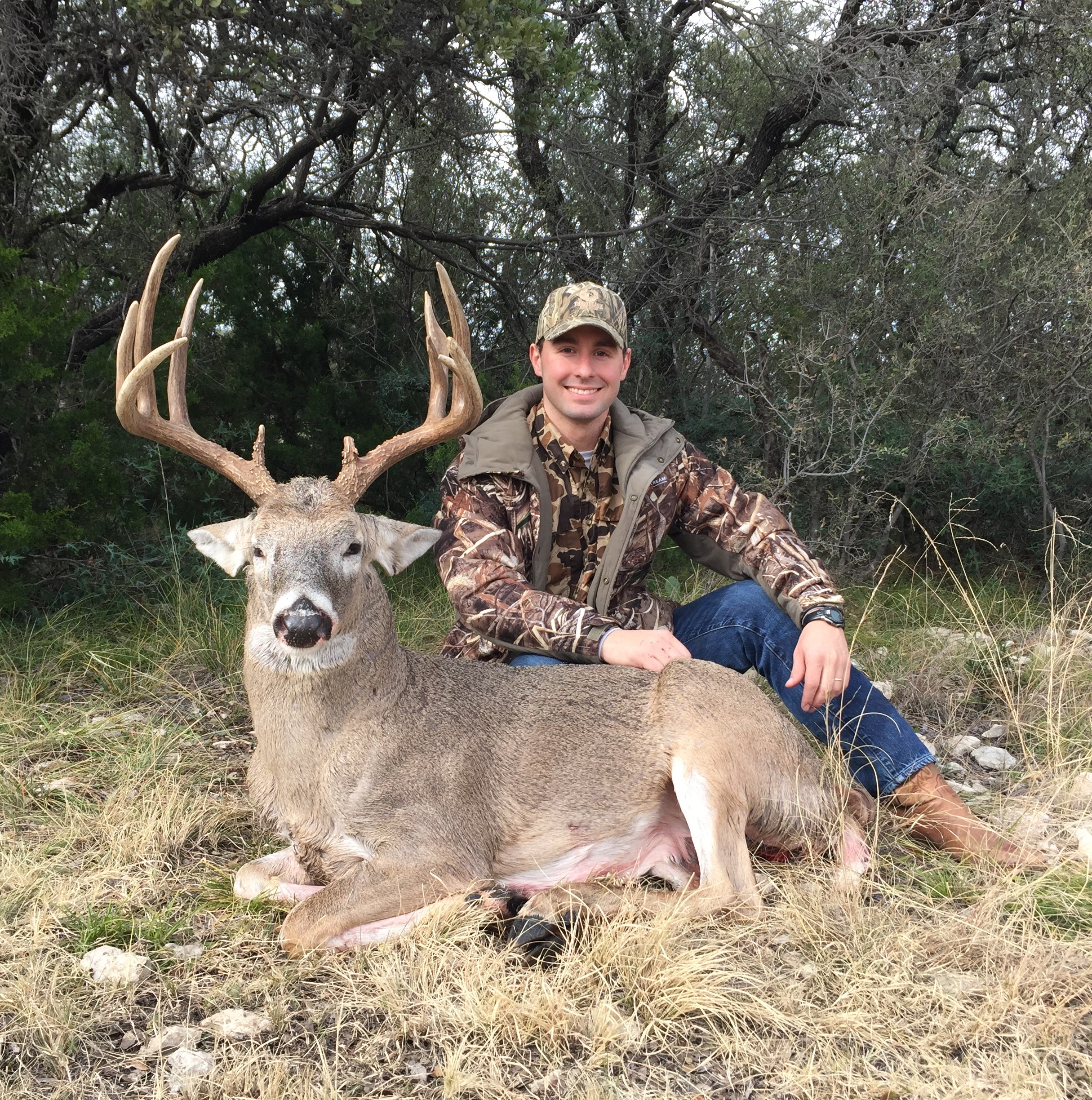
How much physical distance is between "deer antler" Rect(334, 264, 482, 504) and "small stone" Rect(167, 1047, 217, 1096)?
1642 mm

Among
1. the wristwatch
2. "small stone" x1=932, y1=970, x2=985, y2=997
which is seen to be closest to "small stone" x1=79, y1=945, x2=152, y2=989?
"small stone" x1=932, y1=970, x2=985, y2=997

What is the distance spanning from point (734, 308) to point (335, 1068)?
6.57 meters

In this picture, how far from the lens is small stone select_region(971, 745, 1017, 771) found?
432 cm

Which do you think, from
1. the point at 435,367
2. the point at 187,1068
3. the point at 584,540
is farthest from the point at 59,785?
the point at 584,540

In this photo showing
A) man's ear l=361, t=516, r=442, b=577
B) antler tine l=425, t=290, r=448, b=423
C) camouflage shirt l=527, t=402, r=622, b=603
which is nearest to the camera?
man's ear l=361, t=516, r=442, b=577

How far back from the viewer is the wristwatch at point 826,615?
361 cm

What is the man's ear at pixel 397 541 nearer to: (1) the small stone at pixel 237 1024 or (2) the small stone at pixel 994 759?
(1) the small stone at pixel 237 1024

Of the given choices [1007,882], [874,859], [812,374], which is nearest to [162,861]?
[874,859]

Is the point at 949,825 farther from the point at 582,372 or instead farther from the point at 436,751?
the point at 582,372

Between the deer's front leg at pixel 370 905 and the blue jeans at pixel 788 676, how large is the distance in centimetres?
104

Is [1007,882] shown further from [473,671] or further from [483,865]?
[473,671]

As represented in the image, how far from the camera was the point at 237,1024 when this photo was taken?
247 cm

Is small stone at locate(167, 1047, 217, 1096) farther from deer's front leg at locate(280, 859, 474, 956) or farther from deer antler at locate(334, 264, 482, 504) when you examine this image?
deer antler at locate(334, 264, 482, 504)

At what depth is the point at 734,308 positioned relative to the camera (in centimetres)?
783
